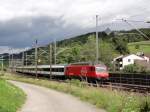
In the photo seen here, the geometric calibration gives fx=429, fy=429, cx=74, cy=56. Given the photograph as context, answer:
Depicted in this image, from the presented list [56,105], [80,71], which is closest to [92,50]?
[80,71]

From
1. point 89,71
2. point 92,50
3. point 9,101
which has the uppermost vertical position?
point 92,50

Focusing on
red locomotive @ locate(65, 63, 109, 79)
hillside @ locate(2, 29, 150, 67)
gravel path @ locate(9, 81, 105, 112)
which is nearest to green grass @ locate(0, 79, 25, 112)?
gravel path @ locate(9, 81, 105, 112)

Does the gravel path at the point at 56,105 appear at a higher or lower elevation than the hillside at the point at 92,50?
lower

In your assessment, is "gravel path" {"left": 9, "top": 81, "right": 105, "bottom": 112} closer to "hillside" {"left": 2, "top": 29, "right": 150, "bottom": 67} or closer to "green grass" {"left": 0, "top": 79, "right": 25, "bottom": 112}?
"green grass" {"left": 0, "top": 79, "right": 25, "bottom": 112}

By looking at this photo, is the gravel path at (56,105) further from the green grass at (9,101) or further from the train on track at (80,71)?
the train on track at (80,71)

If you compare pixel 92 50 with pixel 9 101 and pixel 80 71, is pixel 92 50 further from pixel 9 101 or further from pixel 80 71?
pixel 9 101

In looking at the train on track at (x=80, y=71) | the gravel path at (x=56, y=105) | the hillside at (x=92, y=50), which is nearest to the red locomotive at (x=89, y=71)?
the train on track at (x=80, y=71)

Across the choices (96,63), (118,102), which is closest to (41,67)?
(96,63)

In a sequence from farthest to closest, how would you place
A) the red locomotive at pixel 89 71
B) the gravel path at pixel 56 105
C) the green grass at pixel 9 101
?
the red locomotive at pixel 89 71
the gravel path at pixel 56 105
the green grass at pixel 9 101

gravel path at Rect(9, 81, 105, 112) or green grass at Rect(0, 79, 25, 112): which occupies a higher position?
green grass at Rect(0, 79, 25, 112)

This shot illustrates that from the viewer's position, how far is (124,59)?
11881 centimetres

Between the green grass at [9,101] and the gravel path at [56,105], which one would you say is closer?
the green grass at [9,101]

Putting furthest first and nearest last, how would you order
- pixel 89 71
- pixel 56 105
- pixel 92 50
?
pixel 92 50 < pixel 89 71 < pixel 56 105

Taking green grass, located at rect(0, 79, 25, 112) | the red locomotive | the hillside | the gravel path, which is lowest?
the gravel path
